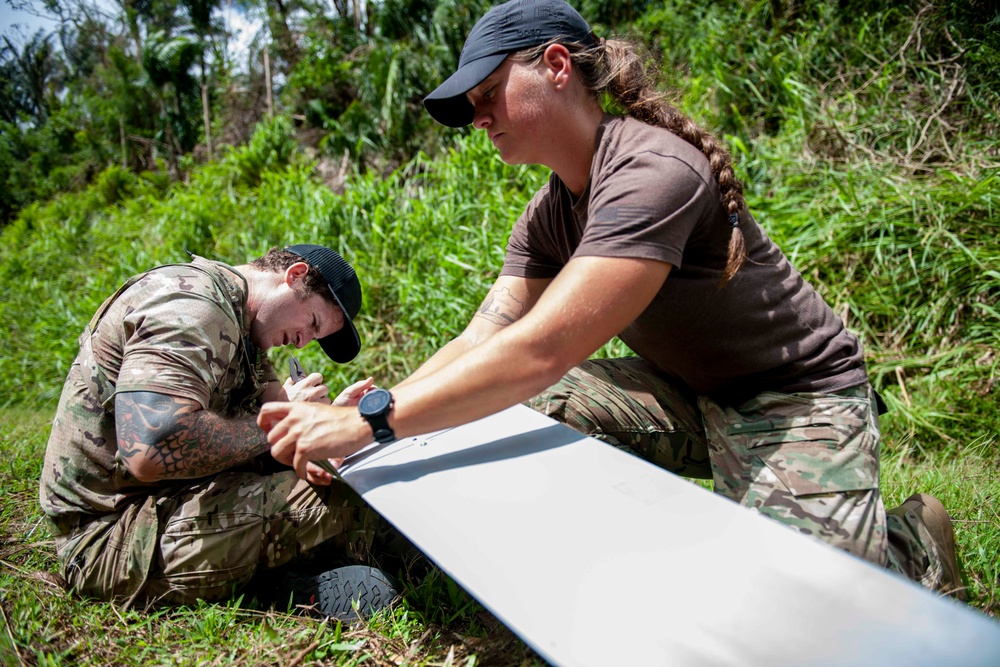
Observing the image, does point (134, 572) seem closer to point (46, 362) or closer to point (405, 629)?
point (405, 629)

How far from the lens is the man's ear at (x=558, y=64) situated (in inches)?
70.1

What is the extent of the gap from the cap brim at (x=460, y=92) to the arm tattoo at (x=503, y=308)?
2.07 ft

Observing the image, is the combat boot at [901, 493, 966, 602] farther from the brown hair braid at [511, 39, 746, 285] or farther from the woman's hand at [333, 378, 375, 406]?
the woman's hand at [333, 378, 375, 406]

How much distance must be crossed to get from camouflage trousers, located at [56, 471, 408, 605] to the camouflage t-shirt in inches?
3.9

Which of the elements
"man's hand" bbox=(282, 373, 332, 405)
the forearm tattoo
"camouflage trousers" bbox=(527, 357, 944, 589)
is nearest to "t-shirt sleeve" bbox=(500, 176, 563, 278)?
"camouflage trousers" bbox=(527, 357, 944, 589)

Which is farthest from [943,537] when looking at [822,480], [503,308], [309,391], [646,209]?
→ [309,391]

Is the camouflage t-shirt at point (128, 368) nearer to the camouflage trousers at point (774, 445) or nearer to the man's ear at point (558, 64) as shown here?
the camouflage trousers at point (774, 445)

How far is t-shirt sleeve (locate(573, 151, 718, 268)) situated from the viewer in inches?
58.9

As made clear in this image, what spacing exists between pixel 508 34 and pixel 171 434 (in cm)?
142

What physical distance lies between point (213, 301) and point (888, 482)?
2697 mm

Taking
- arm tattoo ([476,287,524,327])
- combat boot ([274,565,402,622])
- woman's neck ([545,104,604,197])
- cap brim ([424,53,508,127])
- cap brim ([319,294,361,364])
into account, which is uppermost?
cap brim ([424,53,508,127])

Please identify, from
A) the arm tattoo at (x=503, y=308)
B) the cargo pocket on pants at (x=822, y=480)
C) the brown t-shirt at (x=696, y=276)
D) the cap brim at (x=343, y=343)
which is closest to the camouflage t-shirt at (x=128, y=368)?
the cap brim at (x=343, y=343)

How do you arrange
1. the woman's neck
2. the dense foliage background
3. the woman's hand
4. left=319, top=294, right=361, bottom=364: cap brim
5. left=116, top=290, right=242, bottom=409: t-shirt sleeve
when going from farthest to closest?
the dense foliage background
left=319, top=294, right=361, bottom=364: cap brim
the woman's hand
the woman's neck
left=116, top=290, right=242, bottom=409: t-shirt sleeve

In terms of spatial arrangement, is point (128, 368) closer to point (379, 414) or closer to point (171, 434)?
point (171, 434)
